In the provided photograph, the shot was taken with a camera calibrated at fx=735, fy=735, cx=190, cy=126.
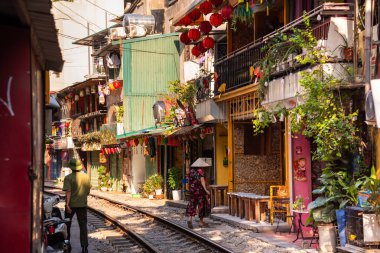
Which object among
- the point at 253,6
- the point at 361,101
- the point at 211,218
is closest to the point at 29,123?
the point at 361,101

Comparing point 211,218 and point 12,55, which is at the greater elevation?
point 12,55

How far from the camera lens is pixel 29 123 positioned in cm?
583

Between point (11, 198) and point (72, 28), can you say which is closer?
point (11, 198)

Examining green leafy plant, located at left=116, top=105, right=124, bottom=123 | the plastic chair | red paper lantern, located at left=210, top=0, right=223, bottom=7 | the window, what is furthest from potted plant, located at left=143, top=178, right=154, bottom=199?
the plastic chair

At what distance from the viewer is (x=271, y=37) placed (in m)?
18.1

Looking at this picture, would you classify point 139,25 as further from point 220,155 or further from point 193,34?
point 193,34

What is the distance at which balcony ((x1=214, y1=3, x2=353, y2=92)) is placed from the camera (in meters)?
14.9

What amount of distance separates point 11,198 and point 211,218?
1725 centimetres

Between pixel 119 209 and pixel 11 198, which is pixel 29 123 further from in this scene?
pixel 119 209

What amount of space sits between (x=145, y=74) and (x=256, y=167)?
20.2 metres

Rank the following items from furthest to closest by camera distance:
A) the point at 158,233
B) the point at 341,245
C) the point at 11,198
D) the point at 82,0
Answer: the point at 82,0 → the point at 158,233 → the point at 341,245 → the point at 11,198

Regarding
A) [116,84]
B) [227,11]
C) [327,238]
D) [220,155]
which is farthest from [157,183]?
[327,238]

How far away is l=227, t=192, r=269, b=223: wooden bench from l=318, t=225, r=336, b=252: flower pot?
539 centimetres

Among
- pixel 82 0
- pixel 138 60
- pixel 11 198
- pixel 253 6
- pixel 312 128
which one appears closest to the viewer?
pixel 11 198
